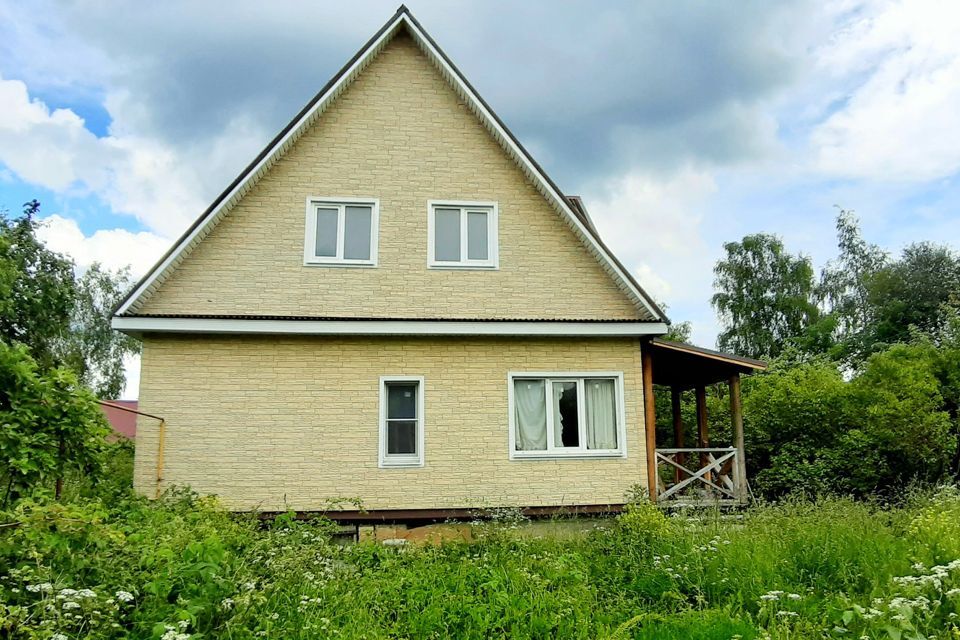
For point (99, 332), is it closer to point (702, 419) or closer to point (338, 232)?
point (338, 232)

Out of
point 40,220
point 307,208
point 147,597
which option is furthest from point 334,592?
point 40,220

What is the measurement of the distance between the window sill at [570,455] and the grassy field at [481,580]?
6.37 feet

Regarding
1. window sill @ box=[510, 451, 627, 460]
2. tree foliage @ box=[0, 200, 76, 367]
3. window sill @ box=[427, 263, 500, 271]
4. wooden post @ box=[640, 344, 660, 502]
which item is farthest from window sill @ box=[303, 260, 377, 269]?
tree foliage @ box=[0, 200, 76, 367]

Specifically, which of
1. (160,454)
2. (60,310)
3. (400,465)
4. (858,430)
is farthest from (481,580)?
(60,310)

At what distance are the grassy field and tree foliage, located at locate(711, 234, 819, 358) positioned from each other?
97.0 feet

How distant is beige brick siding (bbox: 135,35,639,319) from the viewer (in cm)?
1066

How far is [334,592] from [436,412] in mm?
4993

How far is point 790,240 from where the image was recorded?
37.8 m

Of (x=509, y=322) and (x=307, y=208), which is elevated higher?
(x=307, y=208)

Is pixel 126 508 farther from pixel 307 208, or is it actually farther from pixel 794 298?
pixel 794 298

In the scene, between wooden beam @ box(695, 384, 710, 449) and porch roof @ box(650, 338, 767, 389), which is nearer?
porch roof @ box(650, 338, 767, 389)

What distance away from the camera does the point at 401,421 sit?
420 inches

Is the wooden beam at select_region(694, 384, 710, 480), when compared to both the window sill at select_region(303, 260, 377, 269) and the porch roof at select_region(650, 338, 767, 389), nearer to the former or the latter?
the porch roof at select_region(650, 338, 767, 389)

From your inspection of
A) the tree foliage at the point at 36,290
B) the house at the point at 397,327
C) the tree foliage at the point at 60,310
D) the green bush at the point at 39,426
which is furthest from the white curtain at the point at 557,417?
the tree foliage at the point at 36,290
